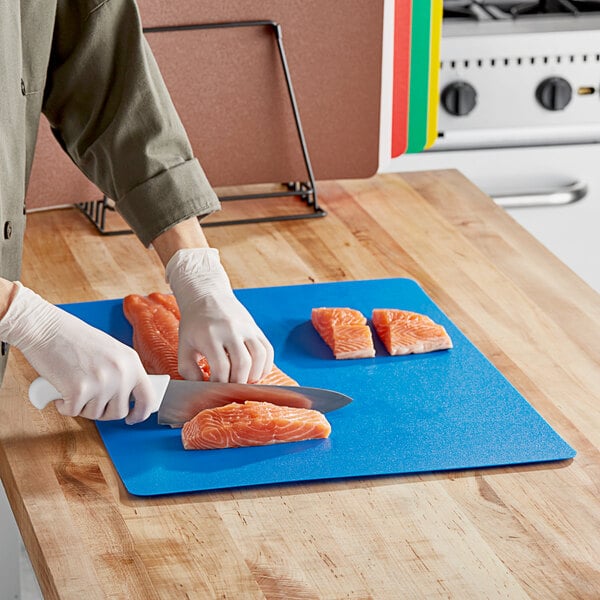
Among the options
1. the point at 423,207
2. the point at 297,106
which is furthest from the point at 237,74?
the point at 423,207

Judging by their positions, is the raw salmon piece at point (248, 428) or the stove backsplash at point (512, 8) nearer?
the raw salmon piece at point (248, 428)

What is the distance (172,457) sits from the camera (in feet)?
4.33

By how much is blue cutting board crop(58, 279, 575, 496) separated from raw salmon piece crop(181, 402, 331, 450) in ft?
0.03

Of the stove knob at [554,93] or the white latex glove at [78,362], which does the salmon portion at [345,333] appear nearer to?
the white latex glove at [78,362]

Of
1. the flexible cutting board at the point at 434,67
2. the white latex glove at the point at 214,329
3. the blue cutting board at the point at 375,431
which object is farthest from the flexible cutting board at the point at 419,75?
the white latex glove at the point at 214,329

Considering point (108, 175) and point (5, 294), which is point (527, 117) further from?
point (5, 294)

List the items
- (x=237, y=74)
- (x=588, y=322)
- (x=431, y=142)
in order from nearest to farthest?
(x=588, y=322) < (x=237, y=74) < (x=431, y=142)

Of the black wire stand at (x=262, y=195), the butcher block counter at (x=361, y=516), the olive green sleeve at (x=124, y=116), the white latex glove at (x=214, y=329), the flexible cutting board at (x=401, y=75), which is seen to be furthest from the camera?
the flexible cutting board at (x=401, y=75)

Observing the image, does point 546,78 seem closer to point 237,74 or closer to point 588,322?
point 237,74

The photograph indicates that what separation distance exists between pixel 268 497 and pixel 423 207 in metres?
0.99

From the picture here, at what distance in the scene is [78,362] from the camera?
1.35 metres

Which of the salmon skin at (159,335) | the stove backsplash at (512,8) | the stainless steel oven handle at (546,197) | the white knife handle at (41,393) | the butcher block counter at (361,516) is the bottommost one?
the stainless steel oven handle at (546,197)

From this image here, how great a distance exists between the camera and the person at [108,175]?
136 cm

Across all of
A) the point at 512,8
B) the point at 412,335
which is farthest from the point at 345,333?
the point at 512,8
